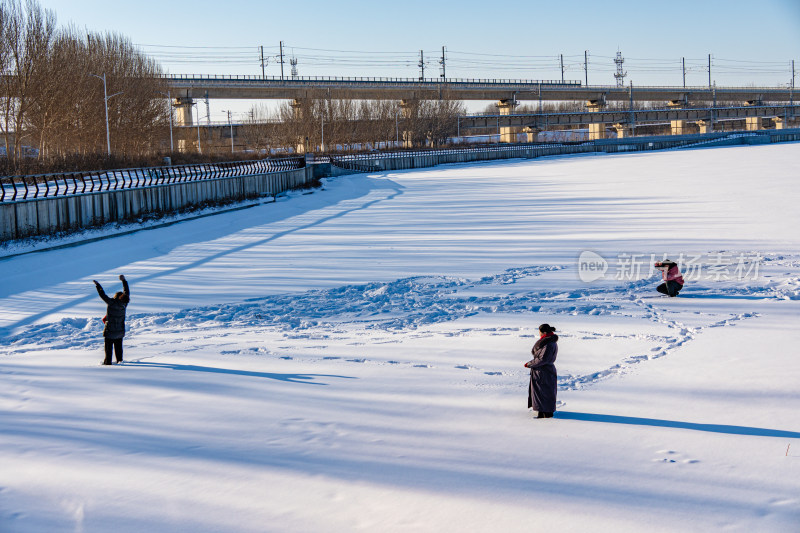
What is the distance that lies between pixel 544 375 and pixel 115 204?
25.9 m

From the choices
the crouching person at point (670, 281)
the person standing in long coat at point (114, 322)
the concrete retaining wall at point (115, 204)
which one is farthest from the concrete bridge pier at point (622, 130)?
the person standing in long coat at point (114, 322)

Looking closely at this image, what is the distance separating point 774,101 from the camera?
486ft

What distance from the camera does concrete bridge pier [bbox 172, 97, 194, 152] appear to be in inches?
3563

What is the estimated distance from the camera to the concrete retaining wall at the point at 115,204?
25531mm

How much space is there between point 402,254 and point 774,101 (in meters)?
149

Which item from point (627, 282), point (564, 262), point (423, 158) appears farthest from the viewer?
point (423, 158)

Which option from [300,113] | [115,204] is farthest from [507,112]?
[115,204]

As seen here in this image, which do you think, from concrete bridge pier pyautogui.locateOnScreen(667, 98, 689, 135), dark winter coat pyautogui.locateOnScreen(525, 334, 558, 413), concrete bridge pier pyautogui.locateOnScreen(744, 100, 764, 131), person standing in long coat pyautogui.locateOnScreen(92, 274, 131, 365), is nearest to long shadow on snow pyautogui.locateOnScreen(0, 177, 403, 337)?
person standing in long coat pyautogui.locateOnScreen(92, 274, 131, 365)

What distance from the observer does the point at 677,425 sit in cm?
812

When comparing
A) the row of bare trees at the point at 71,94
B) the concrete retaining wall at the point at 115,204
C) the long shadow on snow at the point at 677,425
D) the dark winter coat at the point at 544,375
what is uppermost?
the row of bare trees at the point at 71,94

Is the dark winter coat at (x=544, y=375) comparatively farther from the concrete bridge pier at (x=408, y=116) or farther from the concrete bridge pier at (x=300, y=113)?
the concrete bridge pier at (x=408, y=116)

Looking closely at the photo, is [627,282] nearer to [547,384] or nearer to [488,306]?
[488,306]

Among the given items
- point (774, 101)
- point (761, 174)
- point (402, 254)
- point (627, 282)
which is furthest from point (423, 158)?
point (774, 101)

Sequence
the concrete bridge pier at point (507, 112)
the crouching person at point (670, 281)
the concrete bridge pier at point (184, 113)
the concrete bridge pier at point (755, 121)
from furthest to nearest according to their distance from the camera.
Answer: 1. the concrete bridge pier at point (755, 121)
2. the concrete bridge pier at point (507, 112)
3. the concrete bridge pier at point (184, 113)
4. the crouching person at point (670, 281)
